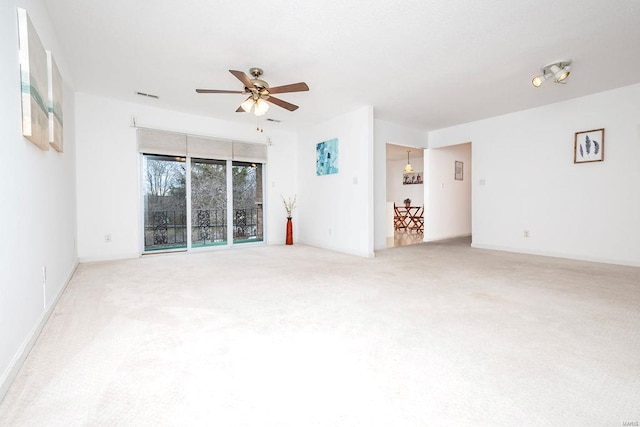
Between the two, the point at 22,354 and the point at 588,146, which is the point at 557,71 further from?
the point at 22,354

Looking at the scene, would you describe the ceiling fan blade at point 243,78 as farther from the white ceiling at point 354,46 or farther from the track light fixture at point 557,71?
A: the track light fixture at point 557,71

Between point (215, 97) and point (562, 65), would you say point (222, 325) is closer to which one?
point (215, 97)

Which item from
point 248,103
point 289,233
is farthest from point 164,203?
point 248,103

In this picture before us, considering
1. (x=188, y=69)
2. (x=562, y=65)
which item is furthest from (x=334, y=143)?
(x=562, y=65)

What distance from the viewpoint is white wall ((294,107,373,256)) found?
4887mm

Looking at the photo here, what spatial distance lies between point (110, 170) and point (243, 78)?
319 cm

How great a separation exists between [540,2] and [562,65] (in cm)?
145

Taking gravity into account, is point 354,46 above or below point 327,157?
above

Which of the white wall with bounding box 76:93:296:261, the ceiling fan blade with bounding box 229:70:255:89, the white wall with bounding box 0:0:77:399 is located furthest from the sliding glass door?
the ceiling fan blade with bounding box 229:70:255:89

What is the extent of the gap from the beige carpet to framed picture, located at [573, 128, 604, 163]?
6.81 feet

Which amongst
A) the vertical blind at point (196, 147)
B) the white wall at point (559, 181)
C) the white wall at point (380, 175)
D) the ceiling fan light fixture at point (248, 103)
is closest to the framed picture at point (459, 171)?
the white wall at point (559, 181)

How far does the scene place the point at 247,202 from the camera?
6.12 m

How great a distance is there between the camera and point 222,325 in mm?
2123

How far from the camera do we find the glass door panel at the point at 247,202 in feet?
19.6
